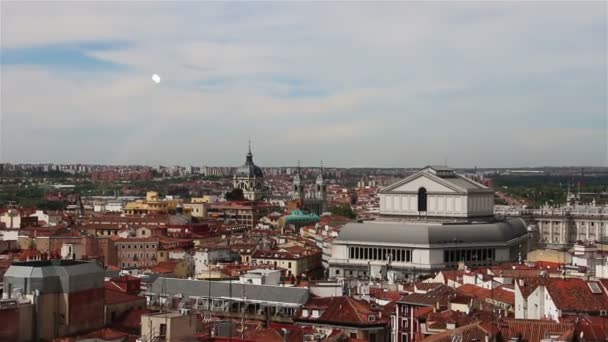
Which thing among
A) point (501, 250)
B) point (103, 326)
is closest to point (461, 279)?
point (103, 326)

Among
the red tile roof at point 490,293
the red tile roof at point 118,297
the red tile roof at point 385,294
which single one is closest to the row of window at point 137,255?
the red tile roof at point 385,294

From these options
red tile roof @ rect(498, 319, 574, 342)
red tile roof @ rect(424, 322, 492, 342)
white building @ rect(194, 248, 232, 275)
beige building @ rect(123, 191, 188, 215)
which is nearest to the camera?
red tile roof @ rect(424, 322, 492, 342)

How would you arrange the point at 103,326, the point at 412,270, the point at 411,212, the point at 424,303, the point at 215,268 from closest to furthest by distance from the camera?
1. the point at 103,326
2. the point at 424,303
3. the point at 215,268
4. the point at 412,270
5. the point at 411,212

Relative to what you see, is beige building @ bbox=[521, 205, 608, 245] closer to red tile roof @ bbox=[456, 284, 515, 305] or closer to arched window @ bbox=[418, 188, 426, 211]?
arched window @ bbox=[418, 188, 426, 211]

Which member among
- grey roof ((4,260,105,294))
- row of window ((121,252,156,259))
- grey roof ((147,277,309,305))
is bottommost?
row of window ((121,252,156,259))

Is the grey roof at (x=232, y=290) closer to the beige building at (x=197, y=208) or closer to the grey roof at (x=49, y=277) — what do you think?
the grey roof at (x=49, y=277)

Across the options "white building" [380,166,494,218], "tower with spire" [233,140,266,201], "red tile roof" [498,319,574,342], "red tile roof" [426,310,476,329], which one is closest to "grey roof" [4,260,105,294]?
"red tile roof" [426,310,476,329]

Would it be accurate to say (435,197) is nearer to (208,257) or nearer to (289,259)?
(289,259)

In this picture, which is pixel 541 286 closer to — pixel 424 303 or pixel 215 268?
pixel 424 303
